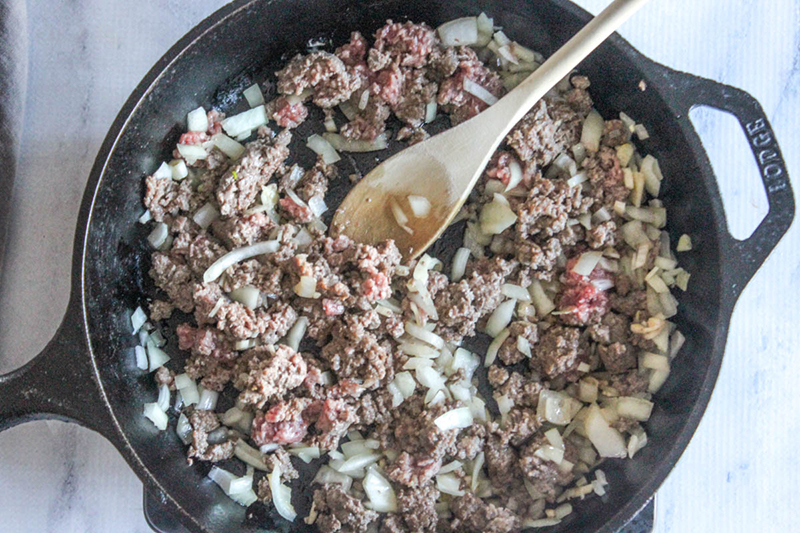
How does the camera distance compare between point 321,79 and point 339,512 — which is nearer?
point 339,512

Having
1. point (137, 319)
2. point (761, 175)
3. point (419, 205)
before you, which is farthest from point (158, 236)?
point (761, 175)

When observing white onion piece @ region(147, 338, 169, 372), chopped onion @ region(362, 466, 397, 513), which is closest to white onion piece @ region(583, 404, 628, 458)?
chopped onion @ region(362, 466, 397, 513)

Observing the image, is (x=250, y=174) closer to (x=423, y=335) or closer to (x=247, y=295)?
(x=247, y=295)

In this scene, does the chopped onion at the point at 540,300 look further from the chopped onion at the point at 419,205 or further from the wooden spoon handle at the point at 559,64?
the wooden spoon handle at the point at 559,64

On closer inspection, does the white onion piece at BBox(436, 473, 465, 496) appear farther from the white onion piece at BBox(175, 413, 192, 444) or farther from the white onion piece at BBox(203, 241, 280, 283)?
the white onion piece at BBox(203, 241, 280, 283)

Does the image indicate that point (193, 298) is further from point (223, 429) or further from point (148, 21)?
point (148, 21)
